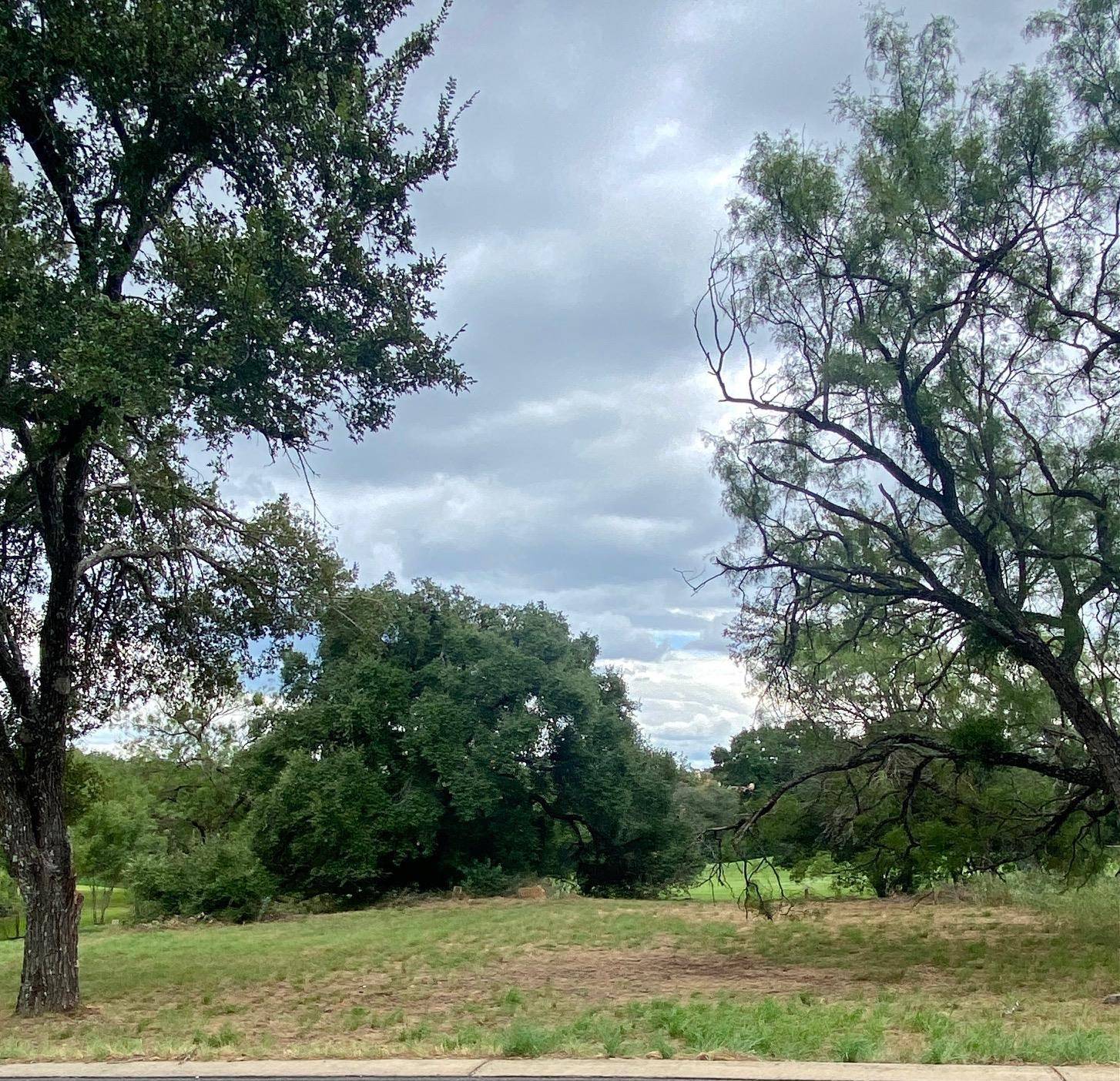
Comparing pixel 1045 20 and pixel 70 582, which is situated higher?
pixel 1045 20

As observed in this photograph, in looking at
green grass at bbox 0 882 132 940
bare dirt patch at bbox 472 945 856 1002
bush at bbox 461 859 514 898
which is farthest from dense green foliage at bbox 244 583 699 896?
green grass at bbox 0 882 132 940

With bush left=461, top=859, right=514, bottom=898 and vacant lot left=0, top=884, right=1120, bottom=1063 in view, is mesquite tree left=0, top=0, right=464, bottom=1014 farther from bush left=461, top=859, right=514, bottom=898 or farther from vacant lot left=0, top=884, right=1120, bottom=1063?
bush left=461, top=859, right=514, bottom=898

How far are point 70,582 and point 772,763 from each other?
33.2 metres

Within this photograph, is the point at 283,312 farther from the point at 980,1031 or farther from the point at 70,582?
the point at 980,1031

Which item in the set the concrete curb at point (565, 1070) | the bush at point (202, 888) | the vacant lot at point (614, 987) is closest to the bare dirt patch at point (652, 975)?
the vacant lot at point (614, 987)

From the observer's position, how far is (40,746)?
373 inches

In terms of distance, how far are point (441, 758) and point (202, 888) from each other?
20.8ft

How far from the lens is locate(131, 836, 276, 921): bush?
21922mm

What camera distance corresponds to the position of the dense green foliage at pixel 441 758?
74.8 feet

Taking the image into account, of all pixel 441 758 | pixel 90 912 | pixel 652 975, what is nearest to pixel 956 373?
pixel 652 975

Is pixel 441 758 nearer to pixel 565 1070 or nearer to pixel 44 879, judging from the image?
pixel 44 879

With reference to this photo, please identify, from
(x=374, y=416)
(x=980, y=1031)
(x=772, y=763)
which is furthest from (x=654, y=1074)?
(x=772, y=763)

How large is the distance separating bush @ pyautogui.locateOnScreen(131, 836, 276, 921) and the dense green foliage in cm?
139

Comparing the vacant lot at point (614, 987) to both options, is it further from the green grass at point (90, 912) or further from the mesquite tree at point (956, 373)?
the green grass at point (90, 912)
